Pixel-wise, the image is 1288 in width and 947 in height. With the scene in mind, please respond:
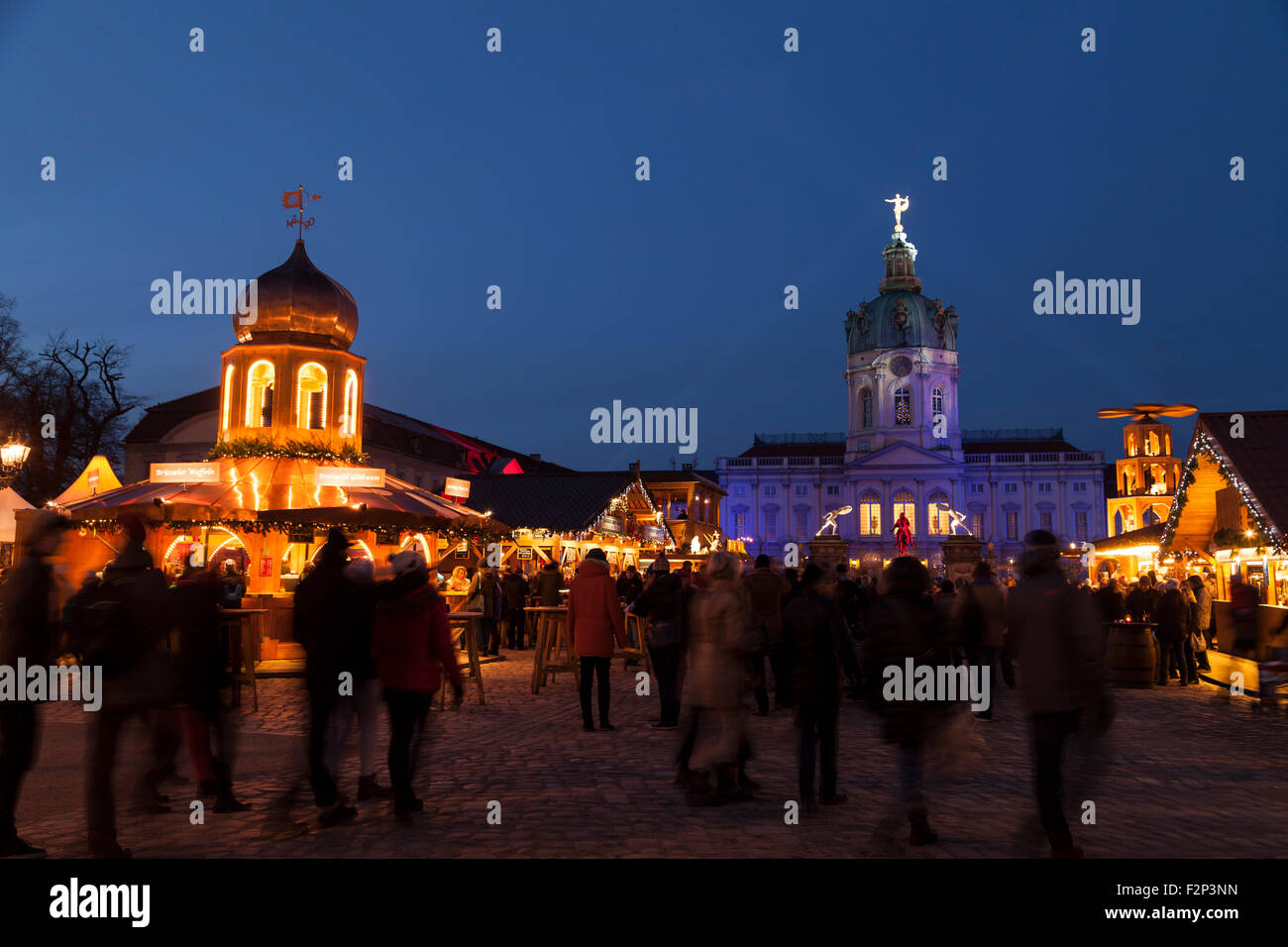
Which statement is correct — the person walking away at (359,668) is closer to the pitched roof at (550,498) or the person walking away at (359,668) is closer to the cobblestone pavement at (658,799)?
the cobblestone pavement at (658,799)

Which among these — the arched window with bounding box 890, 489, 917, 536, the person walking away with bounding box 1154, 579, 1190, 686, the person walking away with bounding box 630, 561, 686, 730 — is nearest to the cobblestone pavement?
the person walking away with bounding box 630, 561, 686, 730

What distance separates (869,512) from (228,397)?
241 ft

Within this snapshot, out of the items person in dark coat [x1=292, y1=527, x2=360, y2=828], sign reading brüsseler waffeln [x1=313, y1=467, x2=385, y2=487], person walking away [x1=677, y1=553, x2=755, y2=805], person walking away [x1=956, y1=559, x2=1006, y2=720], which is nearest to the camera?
person in dark coat [x1=292, y1=527, x2=360, y2=828]

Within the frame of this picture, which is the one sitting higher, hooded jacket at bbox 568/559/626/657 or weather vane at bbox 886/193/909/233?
weather vane at bbox 886/193/909/233

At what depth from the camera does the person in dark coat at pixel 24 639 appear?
566 cm

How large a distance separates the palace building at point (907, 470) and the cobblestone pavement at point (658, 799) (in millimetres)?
76456

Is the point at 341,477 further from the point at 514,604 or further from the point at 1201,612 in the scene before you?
the point at 1201,612

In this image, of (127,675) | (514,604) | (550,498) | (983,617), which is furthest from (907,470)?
(127,675)

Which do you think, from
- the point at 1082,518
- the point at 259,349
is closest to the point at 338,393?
the point at 259,349

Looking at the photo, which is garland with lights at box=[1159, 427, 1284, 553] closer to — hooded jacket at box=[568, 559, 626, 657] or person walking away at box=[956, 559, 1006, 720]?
person walking away at box=[956, 559, 1006, 720]

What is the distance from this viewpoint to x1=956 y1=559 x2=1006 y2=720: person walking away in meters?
13.1

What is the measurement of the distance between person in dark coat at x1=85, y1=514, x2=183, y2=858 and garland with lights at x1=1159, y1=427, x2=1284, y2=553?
14194 mm

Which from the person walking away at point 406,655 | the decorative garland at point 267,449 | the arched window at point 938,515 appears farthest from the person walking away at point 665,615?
the arched window at point 938,515
